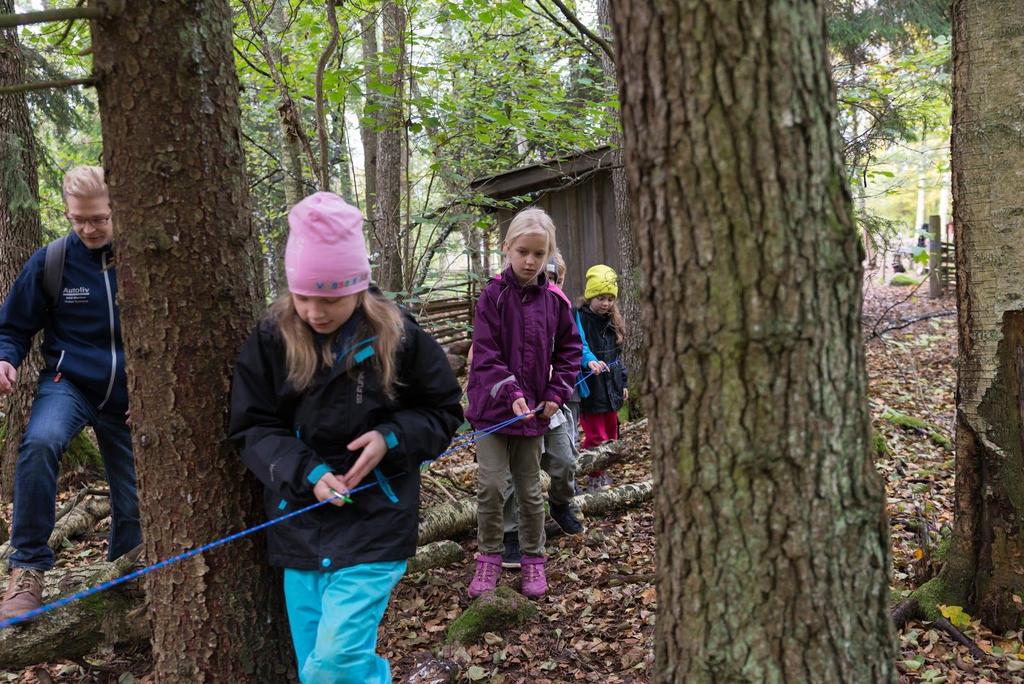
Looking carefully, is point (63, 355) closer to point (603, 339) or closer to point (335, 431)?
point (335, 431)

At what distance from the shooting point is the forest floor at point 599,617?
3.39 meters

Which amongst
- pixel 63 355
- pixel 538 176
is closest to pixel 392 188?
pixel 538 176

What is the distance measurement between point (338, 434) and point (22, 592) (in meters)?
1.82

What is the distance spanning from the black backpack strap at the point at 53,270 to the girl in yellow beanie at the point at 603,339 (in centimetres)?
390

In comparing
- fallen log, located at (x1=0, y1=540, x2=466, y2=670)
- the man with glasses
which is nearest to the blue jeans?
the man with glasses

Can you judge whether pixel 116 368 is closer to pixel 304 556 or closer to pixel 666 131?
pixel 304 556

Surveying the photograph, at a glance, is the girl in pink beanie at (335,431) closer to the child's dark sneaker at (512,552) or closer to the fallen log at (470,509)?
the child's dark sneaker at (512,552)

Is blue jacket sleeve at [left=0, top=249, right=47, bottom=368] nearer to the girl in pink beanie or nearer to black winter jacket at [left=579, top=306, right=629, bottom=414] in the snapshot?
the girl in pink beanie

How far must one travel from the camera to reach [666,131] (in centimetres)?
163

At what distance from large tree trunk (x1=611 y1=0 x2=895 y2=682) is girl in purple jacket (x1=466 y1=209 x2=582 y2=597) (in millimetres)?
2379

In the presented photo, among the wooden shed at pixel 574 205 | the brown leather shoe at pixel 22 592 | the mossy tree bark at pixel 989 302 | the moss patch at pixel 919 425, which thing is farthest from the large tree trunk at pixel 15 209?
the moss patch at pixel 919 425

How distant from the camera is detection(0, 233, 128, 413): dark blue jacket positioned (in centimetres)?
343

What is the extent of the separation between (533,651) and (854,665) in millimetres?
2245

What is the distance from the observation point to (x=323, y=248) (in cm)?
240
